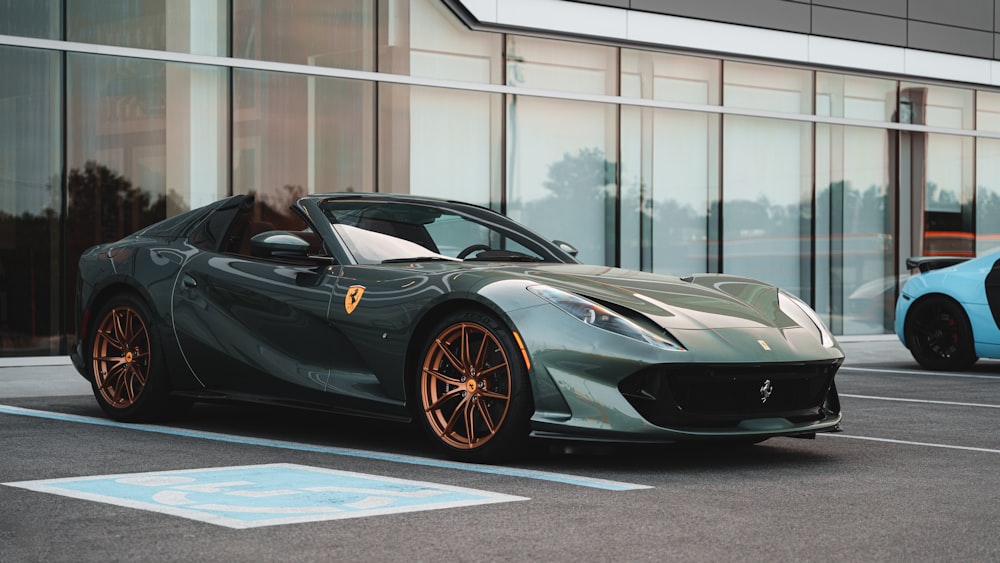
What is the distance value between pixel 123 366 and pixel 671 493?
3.76m

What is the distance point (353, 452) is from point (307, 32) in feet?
34.1

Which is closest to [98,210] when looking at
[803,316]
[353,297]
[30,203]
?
[30,203]

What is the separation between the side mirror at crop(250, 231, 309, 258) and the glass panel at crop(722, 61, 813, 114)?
44.8ft

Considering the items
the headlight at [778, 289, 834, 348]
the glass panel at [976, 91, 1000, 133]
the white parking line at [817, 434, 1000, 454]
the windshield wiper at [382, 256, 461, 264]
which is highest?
the glass panel at [976, 91, 1000, 133]

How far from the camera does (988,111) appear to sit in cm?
2192

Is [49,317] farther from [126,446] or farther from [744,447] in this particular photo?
[744,447]

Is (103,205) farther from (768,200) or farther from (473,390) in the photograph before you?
(768,200)

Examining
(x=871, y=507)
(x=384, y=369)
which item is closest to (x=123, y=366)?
(x=384, y=369)

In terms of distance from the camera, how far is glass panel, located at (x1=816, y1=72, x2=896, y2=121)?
65.3 ft

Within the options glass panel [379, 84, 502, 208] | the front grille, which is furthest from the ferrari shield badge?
glass panel [379, 84, 502, 208]

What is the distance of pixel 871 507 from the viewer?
4.54 meters

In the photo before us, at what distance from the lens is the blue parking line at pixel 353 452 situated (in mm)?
5043

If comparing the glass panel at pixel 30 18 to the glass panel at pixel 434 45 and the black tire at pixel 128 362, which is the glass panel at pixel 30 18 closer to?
the glass panel at pixel 434 45

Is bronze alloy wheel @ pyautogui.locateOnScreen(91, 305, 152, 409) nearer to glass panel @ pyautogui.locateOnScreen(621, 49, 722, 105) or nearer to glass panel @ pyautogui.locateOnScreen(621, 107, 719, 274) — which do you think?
glass panel @ pyautogui.locateOnScreen(621, 107, 719, 274)
